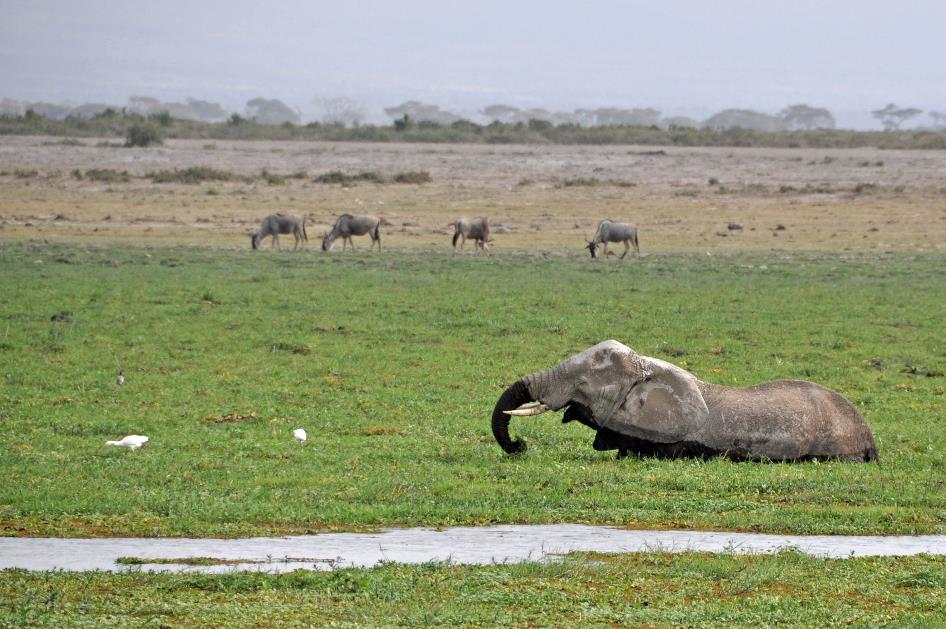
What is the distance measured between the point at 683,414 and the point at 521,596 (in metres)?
5.08

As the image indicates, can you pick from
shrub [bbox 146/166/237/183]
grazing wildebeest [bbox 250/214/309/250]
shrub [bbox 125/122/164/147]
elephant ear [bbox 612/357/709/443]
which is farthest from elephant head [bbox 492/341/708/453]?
shrub [bbox 125/122/164/147]

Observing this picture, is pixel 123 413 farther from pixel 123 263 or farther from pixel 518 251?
pixel 518 251

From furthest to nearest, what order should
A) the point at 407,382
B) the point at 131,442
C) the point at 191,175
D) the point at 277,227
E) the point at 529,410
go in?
the point at 191,175 → the point at 277,227 → the point at 407,382 → the point at 131,442 → the point at 529,410

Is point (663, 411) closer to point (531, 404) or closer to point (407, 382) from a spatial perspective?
point (531, 404)

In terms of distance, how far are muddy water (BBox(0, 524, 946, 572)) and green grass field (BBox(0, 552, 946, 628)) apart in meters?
0.44

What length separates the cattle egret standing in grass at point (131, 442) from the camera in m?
13.6

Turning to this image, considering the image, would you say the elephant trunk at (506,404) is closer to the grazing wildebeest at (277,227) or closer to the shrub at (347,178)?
the grazing wildebeest at (277,227)

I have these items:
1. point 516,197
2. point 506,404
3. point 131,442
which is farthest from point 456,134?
point 506,404

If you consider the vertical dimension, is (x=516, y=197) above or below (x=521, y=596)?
below

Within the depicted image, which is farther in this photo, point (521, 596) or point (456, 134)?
point (456, 134)

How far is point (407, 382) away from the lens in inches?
725

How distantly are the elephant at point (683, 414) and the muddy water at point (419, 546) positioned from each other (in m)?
2.44

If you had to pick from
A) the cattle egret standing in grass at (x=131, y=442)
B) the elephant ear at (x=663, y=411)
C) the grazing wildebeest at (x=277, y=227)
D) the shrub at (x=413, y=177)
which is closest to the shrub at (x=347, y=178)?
the shrub at (x=413, y=177)

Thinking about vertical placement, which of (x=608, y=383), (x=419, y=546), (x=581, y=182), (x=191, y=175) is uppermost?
(x=608, y=383)
